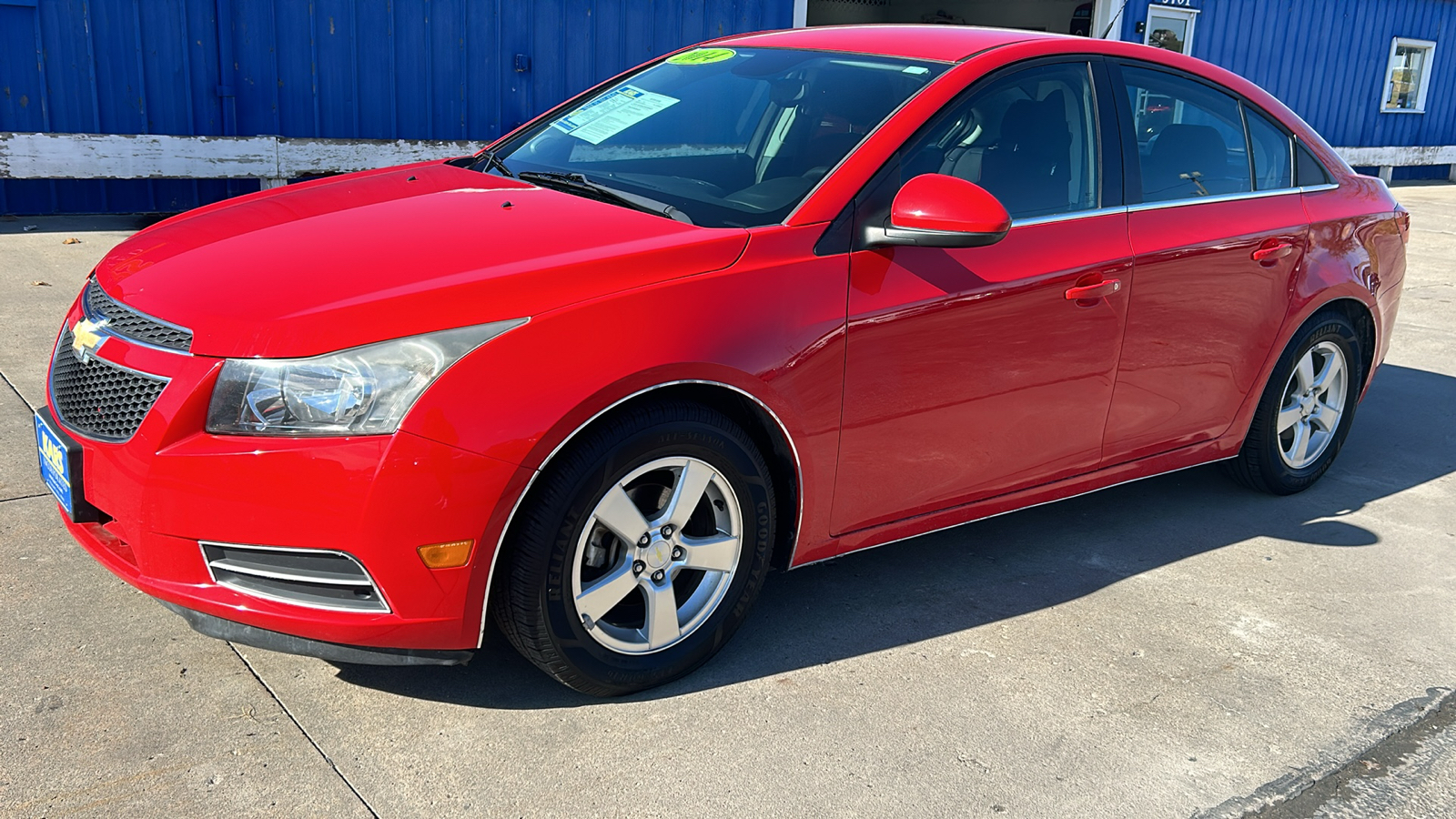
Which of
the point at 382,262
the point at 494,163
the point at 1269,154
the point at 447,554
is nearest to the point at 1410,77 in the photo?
the point at 1269,154

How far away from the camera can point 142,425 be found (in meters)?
2.48

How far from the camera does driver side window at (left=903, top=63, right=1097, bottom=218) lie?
3320 millimetres

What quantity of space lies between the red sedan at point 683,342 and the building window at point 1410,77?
18055 mm

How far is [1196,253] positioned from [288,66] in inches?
323

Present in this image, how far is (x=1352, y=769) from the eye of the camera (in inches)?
109

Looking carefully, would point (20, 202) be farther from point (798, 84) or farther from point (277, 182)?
point (798, 84)

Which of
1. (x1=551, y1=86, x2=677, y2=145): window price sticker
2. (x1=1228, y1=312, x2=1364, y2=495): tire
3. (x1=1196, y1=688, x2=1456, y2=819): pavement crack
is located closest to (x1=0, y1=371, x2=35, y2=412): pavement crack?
(x1=551, y1=86, x2=677, y2=145): window price sticker

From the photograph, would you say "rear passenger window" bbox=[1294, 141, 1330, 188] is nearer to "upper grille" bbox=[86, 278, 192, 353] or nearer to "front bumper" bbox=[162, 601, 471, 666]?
"front bumper" bbox=[162, 601, 471, 666]

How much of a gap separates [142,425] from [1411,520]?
4304 millimetres

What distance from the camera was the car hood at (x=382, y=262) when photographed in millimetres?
2469

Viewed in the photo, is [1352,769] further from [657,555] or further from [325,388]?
[325,388]

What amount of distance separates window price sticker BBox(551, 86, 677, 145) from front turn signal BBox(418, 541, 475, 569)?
5.68 ft

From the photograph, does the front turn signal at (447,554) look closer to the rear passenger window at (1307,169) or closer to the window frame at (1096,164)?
the window frame at (1096,164)

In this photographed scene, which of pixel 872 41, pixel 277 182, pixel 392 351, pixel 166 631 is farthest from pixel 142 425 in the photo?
pixel 277 182
